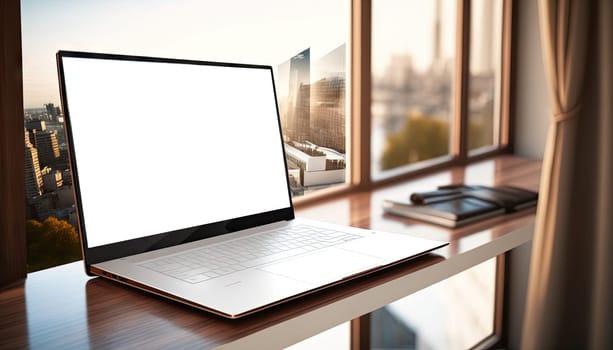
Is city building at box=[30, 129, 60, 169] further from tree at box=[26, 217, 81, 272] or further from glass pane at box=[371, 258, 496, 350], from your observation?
glass pane at box=[371, 258, 496, 350]

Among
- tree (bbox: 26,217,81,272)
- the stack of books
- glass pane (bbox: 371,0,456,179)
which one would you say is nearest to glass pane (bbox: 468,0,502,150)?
glass pane (bbox: 371,0,456,179)

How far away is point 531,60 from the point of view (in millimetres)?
2639

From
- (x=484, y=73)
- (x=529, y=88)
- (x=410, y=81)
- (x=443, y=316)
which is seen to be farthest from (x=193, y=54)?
(x=529, y=88)

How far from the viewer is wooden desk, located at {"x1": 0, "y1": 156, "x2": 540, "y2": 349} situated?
2.65 feet

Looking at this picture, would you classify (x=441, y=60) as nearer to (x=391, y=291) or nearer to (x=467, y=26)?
(x=467, y=26)

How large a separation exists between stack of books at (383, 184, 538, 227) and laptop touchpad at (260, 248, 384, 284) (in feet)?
1.47

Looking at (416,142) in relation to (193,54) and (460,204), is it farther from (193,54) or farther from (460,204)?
(193,54)

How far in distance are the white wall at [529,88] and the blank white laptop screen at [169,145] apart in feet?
5.37

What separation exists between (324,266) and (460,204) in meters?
0.64

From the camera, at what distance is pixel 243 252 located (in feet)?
3.57

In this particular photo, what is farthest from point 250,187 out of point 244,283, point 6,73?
point 6,73

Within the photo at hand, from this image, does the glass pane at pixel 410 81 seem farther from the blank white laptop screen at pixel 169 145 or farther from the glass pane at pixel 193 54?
the blank white laptop screen at pixel 169 145

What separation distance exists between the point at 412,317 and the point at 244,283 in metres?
1.42

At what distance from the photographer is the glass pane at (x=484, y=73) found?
8.19 ft
